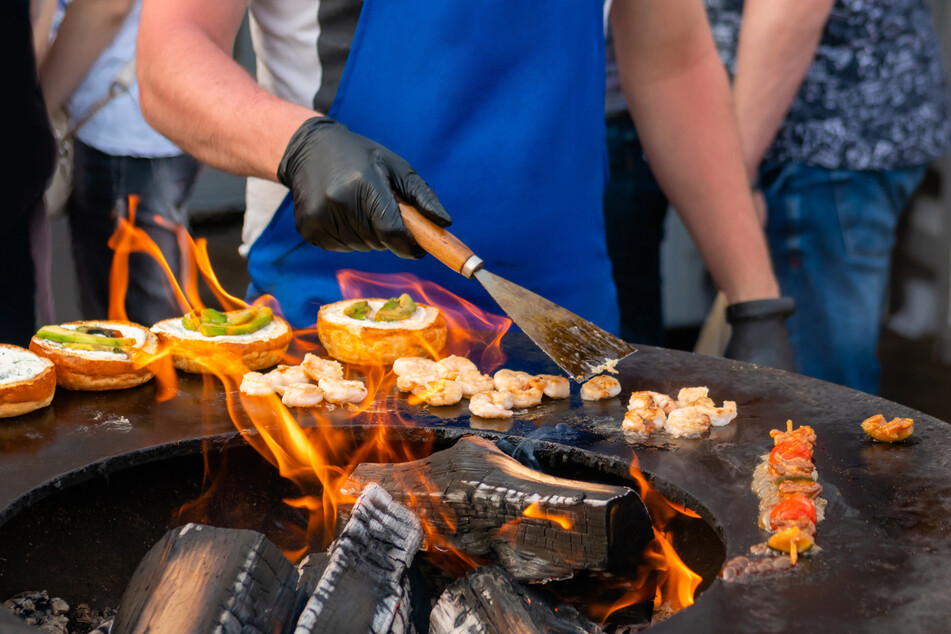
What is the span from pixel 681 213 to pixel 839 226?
3.58 ft

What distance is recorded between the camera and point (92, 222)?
388 centimetres

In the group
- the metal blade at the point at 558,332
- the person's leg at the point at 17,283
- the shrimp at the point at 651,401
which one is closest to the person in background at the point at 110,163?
the person's leg at the point at 17,283

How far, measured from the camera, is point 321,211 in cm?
174

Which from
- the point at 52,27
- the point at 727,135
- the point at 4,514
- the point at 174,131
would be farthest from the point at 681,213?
the point at 52,27

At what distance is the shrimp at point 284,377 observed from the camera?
176 cm

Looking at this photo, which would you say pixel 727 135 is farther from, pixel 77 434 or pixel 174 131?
pixel 77 434

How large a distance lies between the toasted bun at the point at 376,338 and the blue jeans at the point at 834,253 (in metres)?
2.09

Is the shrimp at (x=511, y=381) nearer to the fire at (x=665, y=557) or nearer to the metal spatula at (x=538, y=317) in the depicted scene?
the metal spatula at (x=538, y=317)

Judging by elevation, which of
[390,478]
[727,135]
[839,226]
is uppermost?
[727,135]

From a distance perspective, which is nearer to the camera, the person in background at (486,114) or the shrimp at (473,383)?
the shrimp at (473,383)

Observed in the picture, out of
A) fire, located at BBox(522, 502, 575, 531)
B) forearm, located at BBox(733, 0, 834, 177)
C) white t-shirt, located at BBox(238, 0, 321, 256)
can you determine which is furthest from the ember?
forearm, located at BBox(733, 0, 834, 177)

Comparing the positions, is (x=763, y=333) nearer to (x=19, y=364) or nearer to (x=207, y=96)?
(x=207, y=96)

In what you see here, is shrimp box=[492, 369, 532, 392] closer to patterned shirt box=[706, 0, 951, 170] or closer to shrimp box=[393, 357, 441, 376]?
shrimp box=[393, 357, 441, 376]

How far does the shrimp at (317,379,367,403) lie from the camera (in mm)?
1723
